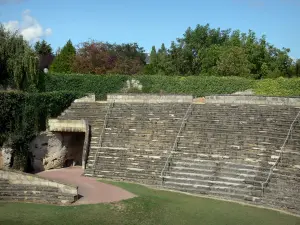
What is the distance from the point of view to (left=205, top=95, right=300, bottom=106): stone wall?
21172mm

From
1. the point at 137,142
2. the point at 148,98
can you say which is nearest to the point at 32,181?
the point at 137,142

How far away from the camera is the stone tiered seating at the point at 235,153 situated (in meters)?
16.7

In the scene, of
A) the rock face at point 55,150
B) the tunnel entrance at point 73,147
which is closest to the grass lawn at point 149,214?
the rock face at point 55,150

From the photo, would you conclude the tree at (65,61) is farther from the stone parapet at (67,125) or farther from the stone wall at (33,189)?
the stone wall at (33,189)

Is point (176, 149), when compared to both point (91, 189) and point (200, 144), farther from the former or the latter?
point (91, 189)

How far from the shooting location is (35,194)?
51.7ft

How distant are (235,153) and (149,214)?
6176mm

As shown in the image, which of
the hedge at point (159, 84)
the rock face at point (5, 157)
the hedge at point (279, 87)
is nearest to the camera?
the rock face at point (5, 157)

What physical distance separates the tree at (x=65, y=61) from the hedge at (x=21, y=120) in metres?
24.6

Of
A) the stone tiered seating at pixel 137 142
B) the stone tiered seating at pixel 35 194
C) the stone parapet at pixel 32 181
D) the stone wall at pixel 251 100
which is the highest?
the stone wall at pixel 251 100

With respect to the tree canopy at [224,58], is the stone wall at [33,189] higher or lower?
lower

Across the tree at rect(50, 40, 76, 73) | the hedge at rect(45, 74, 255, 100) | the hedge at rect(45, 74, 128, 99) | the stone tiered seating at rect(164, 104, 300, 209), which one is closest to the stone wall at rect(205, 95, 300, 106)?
the stone tiered seating at rect(164, 104, 300, 209)

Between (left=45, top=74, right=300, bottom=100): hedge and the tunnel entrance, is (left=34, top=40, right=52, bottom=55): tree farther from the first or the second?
the tunnel entrance

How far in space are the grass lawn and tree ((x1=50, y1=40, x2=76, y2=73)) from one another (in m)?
33.5
